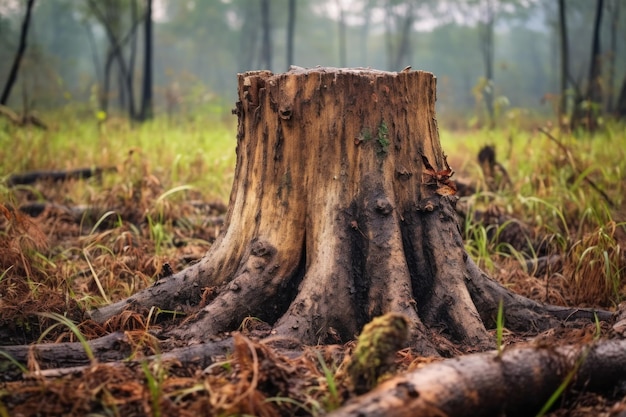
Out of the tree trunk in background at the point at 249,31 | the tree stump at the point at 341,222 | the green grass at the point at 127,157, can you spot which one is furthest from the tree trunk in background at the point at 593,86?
the tree trunk in background at the point at 249,31

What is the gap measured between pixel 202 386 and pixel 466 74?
53673 millimetres

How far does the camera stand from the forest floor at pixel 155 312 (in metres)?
1.65

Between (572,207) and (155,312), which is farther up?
(572,207)

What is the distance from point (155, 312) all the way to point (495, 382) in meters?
1.56

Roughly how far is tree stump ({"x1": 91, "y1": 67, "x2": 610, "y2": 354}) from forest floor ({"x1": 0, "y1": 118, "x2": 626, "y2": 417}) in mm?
155

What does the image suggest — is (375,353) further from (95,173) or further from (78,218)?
(95,173)

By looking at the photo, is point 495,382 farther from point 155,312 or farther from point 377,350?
point 155,312

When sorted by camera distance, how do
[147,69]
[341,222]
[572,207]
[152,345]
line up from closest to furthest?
[152,345]
[341,222]
[572,207]
[147,69]

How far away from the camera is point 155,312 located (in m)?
2.55

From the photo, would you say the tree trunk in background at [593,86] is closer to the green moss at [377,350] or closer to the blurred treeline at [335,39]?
the green moss at [377,350]

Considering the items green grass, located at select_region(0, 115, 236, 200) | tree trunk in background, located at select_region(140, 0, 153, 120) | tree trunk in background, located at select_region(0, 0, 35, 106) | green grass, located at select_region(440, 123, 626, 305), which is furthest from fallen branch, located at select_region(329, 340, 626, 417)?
tree trunk in background, located at select_region(140, 0, 153, 120)

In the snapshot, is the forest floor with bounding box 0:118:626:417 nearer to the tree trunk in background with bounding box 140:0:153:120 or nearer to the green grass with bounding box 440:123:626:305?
the green grass with bounding box 440:123:626:305

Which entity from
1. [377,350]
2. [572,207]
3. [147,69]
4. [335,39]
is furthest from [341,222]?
[335,39]

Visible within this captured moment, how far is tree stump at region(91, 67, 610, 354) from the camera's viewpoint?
93.9 inches
